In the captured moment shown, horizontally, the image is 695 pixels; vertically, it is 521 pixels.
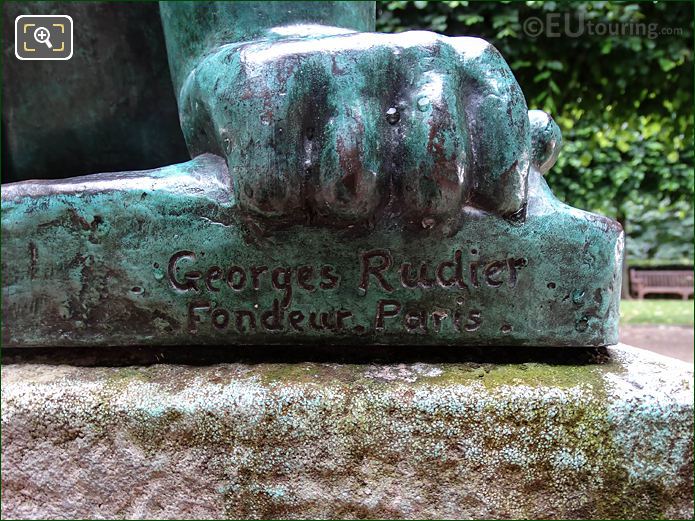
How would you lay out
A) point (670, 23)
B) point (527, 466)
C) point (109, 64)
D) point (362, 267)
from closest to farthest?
point (527, 466) → point (362, 267) → point (109, 64) → point (670, 23)

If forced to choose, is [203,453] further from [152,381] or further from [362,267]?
[362,267]

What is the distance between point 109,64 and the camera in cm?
147

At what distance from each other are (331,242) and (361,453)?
326mm

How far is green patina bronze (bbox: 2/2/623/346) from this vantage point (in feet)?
3.10

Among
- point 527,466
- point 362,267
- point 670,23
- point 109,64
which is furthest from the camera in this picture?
point 670,23

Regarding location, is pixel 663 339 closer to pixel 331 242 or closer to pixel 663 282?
pixel 663 282

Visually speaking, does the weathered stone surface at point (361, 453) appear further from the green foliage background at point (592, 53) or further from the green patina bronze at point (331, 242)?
the green foliage background at point (592, 53)

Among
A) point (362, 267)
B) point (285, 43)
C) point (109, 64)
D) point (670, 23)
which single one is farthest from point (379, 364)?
point (670, 23)

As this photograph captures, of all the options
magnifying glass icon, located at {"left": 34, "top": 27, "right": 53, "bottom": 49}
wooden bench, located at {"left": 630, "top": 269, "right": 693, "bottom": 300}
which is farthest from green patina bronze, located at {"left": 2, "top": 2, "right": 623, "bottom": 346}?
wooden bench, located at {"left": 630, "top": 269, "right": 693, "bottom": 300}

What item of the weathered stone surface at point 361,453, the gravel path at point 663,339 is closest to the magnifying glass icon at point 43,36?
the weathered stone surface at point 361,453

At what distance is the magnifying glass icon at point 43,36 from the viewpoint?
1.36 m

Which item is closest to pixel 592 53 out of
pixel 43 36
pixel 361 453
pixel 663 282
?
pixel 43 36

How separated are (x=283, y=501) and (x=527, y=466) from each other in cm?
36

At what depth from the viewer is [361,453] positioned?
92cm
